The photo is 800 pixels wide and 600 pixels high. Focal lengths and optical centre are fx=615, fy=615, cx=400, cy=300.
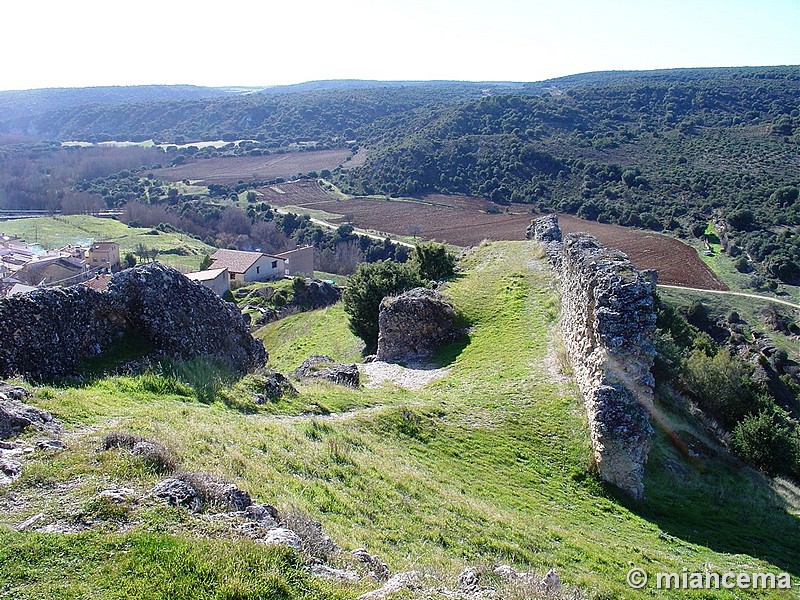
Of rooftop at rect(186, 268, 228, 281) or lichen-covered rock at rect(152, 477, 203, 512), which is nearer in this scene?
lichen-covered rock at rect(152, 477, 203, 512)

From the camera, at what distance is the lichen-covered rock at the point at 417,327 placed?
22172mm

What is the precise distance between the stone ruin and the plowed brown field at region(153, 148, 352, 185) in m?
109

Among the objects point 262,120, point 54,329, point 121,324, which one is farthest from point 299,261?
point 262,120

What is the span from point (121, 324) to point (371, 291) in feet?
48.0

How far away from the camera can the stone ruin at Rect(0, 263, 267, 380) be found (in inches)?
434

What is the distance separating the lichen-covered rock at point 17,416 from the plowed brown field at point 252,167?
377 ft

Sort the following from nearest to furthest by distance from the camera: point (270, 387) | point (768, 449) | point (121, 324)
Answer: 1. point (121, 324)
2. point (270, 387)
3. point (768, 449)

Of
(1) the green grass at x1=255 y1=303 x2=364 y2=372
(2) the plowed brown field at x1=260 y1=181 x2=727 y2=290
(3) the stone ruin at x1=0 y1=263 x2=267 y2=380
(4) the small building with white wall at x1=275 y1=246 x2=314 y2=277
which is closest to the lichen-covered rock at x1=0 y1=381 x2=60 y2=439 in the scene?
(3) the stone ruin at x1=0 y1=263 x2=267 y2=380

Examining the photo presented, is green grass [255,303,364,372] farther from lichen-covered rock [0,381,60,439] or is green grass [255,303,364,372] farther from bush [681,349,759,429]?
lichen-covered rock [0,381,60,439]

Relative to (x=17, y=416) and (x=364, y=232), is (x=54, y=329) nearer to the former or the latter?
(x=17, y=416)

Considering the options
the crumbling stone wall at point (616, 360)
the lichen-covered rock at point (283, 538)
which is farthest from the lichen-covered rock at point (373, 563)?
the crumbling stone wall at point (616, 360)

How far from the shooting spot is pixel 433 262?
2986cm

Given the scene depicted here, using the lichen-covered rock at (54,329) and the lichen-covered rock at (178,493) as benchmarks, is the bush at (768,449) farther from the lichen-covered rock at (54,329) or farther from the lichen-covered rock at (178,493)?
the lichen-covered rock at (54,329)

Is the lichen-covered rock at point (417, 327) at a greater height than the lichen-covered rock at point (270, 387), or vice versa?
the lichen-covered rock at point (270, 387)
